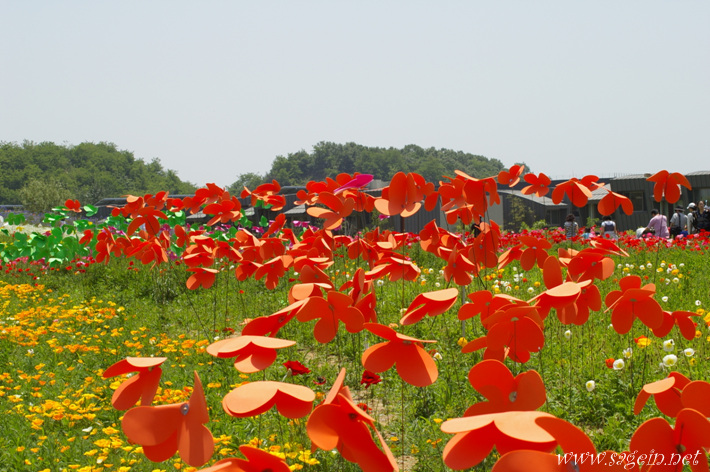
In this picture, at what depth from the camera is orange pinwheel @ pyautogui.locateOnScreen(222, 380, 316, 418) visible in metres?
1.07

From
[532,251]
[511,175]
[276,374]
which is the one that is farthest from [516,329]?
[276,374]

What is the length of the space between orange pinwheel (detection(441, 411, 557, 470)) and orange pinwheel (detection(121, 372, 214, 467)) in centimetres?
48

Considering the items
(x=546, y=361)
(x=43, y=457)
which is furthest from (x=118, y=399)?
(x=546, y=361)

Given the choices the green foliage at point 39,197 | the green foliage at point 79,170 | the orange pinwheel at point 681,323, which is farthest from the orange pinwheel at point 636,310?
the green foliage at point 79,170

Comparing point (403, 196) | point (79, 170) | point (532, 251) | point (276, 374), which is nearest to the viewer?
point (403, 196)

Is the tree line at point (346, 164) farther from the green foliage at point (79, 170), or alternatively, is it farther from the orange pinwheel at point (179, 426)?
the orange pinwheel at point (179, 426)

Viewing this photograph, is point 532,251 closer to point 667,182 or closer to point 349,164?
point 667,182

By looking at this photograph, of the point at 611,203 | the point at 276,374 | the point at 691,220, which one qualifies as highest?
the point at 611,203

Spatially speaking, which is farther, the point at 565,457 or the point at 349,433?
the point at 349,433

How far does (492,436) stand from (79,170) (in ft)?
345

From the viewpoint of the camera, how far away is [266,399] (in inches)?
42.6

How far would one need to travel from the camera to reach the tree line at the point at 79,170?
293 feet

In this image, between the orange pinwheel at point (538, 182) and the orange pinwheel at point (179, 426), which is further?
the orange pinwheel at point (538, 182)

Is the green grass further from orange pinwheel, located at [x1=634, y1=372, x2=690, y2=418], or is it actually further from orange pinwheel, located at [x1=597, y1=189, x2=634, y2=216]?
orange pinwheel, located at [x1=634, y1=372, x2=690, y2=418]
